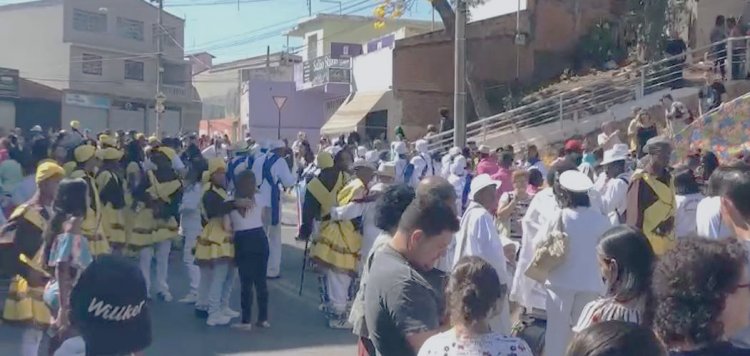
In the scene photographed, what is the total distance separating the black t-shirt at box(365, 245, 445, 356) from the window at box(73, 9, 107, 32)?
5645cm

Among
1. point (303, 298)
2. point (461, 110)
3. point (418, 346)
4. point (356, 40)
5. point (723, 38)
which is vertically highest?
point (356, 40)

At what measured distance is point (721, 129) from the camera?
16.7 meters

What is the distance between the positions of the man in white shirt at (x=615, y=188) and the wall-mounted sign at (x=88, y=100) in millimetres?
47428

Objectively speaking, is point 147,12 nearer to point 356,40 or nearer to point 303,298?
point 356,40

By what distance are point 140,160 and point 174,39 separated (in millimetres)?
51657

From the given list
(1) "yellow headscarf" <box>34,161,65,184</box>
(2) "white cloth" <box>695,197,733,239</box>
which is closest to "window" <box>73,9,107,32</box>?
(1) "yellow headscarf" <box>34,161,65,184</box>

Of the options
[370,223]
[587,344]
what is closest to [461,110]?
[370,223]

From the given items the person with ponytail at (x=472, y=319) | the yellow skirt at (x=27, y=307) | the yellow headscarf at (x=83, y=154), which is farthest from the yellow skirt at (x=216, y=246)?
the person with ponytail at (x=472, y=319)

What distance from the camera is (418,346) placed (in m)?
4.19

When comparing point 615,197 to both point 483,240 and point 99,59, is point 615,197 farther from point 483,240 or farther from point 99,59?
point 99,59

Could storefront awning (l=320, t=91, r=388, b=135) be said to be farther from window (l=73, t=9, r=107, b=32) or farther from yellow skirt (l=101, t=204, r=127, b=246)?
window (l=73, t=9, r=107, b=32)

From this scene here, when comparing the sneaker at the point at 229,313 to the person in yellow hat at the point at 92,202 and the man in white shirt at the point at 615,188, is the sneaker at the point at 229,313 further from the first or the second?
the man in white shirt at the point at 615,188

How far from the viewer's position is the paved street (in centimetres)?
959

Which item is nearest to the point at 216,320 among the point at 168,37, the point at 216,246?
the point at 216,246
